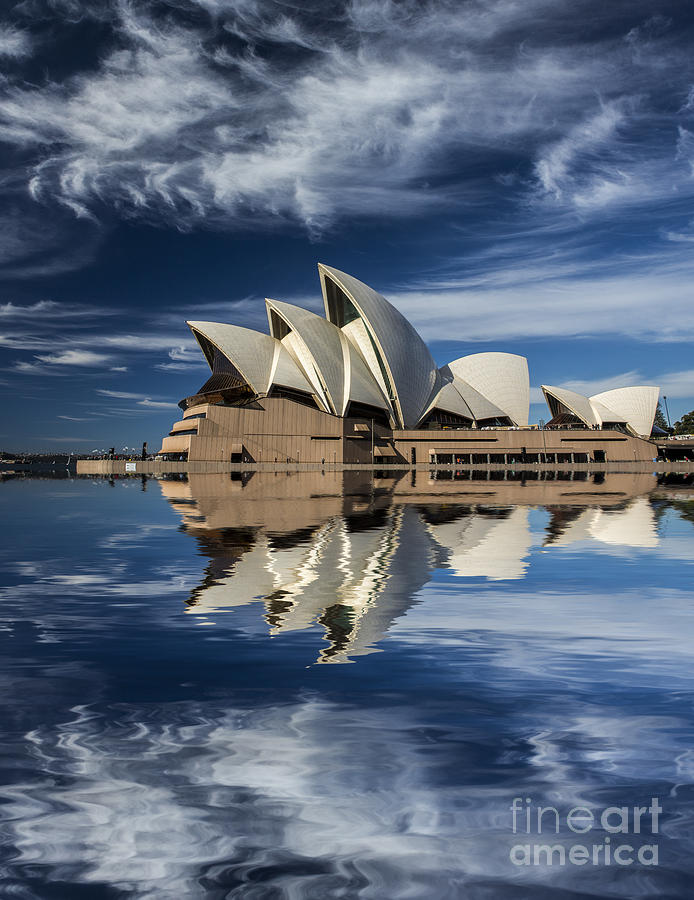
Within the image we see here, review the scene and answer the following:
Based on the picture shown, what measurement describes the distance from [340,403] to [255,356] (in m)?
10.8

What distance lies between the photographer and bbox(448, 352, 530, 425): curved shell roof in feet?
267

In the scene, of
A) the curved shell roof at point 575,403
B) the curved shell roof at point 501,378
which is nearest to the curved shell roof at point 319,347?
the curved shell roof at point 501,378

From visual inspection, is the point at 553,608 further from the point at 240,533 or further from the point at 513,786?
the point at 240,533

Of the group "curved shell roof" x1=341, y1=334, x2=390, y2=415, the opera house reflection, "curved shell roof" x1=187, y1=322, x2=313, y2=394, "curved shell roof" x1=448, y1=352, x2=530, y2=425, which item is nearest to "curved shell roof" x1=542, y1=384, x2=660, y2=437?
"curved shell roof" x1=448, y1=352, x2=530, y2=425

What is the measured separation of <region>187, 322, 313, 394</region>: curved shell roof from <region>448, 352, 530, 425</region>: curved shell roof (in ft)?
87.1

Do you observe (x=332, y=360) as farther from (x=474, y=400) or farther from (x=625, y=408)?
(x=625, y=408)

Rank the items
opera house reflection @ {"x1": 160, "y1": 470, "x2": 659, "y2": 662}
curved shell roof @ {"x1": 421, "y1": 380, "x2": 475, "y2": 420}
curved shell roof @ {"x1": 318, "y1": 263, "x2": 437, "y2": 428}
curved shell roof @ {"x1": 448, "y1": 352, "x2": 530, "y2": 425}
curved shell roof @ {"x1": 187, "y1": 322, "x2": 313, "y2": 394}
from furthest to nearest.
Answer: curved shell roof @ {"x1": 448, "y1": 352, "x2": 530, "y2": 425} → curved shell roof @ {"x1": 421, "y1": 380, "x2": 475, "y2": 420} → curved shell roof @ {"x1": 318, "y1": 263, "x2": 437, "y2": 428} → curved shell roof @ {"x1": 187, "y1": 322, "x2": 313, "y2": 394} → opera house reflection @ {"x1": 160, "y1": 470, "x2": 659, "y2": 662}

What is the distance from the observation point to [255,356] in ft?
212

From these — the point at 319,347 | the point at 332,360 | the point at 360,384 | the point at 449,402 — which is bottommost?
the point at 449,402

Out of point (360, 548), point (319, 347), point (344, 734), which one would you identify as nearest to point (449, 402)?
point (319, 347)

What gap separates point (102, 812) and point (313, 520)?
12896mm

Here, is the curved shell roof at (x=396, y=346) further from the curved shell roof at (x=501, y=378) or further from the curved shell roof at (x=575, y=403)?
the curved shell roof at (x=575, y=403)

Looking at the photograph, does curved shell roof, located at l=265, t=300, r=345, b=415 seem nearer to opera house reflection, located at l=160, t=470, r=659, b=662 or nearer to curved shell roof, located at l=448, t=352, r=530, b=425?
curved shell roof, located at l=448, t=352, r=530, b=425

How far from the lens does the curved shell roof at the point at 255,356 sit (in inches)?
2505
